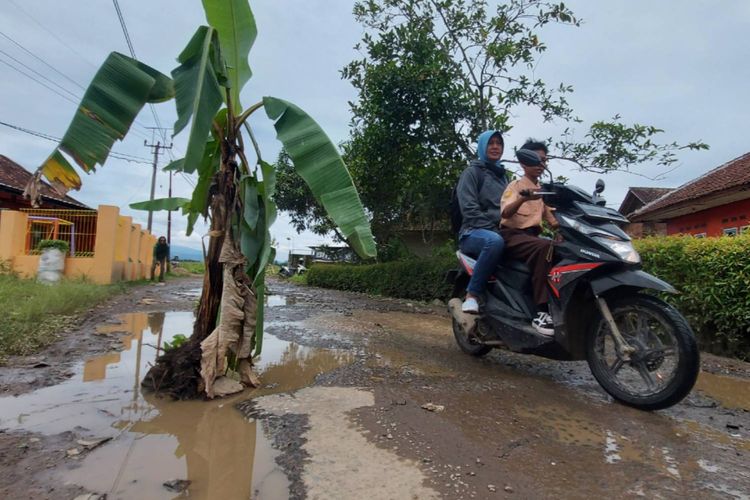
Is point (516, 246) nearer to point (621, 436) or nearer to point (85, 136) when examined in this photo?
point (621, 436)

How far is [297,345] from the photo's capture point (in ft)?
14.7

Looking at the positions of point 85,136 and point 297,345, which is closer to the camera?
point 85,136

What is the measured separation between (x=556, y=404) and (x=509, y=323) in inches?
27.6

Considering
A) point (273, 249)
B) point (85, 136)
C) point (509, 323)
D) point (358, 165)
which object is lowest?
point (509, 323)

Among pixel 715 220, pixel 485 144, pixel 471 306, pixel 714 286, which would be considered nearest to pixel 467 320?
pixel 471 306

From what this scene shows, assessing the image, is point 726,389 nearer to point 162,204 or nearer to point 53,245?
point 162,204

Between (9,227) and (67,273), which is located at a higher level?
(9,227)

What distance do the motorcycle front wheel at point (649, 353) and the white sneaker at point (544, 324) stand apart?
0.84ft

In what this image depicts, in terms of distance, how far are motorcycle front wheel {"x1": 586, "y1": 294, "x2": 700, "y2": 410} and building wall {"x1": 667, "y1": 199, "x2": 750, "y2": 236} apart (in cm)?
1016

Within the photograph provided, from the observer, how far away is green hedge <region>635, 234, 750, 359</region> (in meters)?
4.46

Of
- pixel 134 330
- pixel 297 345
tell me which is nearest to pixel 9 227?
pixel 134 330

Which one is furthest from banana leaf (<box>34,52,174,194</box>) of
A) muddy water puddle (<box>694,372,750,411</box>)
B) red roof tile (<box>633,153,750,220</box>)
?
red roof tile (<box>633,153,750,220</box>)

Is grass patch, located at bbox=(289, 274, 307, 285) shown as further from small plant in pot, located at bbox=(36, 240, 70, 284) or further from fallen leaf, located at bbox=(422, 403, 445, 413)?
fallen leaf, located at bbox=(422, 403, 445, 413)

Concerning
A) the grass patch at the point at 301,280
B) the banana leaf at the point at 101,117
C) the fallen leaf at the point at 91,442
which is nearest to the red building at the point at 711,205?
the banana leaf at the point at 101,117
